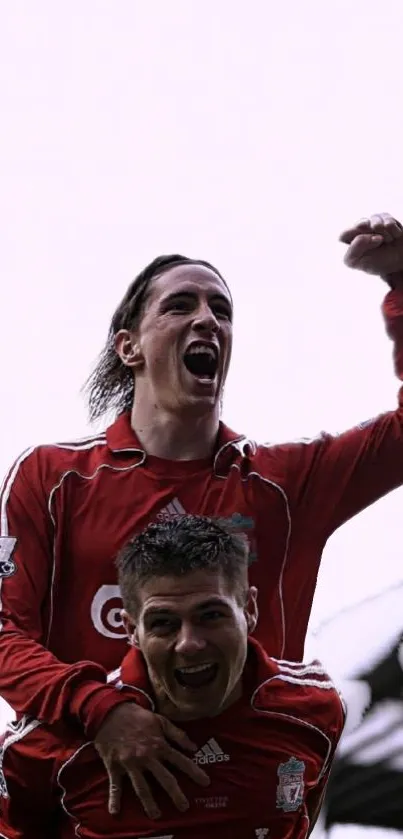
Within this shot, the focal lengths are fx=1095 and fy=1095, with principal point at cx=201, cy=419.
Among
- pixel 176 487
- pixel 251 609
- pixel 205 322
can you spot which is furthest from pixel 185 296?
pixel 251 609

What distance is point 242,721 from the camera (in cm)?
142

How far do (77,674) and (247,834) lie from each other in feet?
0.96

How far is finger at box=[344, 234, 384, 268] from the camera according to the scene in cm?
157

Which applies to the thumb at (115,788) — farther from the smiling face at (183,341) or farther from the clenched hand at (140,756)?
the smiling face at (183,341)

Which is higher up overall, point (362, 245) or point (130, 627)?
point (362, 245)

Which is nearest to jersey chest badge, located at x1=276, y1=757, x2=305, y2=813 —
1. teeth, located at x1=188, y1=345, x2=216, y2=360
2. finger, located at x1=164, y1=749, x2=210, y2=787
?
finger, located at x1=164, y1=749, x2=210, y2=787

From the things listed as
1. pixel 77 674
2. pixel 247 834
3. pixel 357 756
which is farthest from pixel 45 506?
pixel 357 756

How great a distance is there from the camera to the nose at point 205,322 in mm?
1627

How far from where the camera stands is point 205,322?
5.34 feet

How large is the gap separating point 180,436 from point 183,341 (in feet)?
0.46

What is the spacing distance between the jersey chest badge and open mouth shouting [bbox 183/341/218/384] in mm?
553

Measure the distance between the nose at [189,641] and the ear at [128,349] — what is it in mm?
490

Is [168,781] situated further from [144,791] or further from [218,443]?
[218,443]

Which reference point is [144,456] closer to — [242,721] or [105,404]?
[105,404]
